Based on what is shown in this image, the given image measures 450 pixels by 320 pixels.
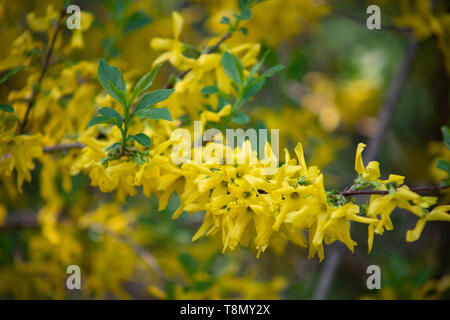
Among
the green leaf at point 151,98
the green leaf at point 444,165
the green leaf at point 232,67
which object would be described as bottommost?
the green leaf at point 444,165

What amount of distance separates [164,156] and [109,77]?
0.90 feet

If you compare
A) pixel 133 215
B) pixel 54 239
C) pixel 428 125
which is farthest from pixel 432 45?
pixel 54 239

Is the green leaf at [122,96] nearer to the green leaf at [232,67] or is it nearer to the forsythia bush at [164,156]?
the forsythia bush at [164,156]

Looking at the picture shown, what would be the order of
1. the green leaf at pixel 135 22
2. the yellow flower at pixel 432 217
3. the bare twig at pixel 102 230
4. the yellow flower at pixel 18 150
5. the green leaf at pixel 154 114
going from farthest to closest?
1. the bare twig at pixel 102 230
2. the green leaf at pixel 135 22
3. the yellow flower at pixel 18 150
4. the green leaf at pixel 154 114
5. the yellow flower at pixel 432 217

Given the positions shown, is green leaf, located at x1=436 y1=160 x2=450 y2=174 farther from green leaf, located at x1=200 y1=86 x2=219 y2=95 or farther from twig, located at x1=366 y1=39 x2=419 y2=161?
twig, located at x1=366 y1=39 x2=419 y2=161

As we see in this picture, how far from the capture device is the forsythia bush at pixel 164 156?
3.09 feet

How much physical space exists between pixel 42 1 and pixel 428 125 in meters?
3.09

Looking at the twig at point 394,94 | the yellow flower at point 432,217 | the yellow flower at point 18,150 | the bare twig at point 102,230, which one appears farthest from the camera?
the twig at point 394,94

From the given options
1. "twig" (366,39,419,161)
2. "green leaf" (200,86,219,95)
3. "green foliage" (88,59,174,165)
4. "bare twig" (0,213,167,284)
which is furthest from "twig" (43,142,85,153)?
"twig" (366,39,419,161)

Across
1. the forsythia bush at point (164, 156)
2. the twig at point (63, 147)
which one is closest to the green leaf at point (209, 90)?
the forsythia bush at point (164, 156)

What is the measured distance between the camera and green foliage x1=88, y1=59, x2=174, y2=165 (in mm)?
987

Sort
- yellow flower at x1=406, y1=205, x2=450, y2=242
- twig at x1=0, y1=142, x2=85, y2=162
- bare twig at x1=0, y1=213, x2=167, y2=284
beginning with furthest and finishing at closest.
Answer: bare twig at x1=0, y1=213, x2=167, y2=284 → twig at x1=0, y1=142, x2=85, y2=162 → yellow flower at x1=406, y1=205, x2=450, y2=242
